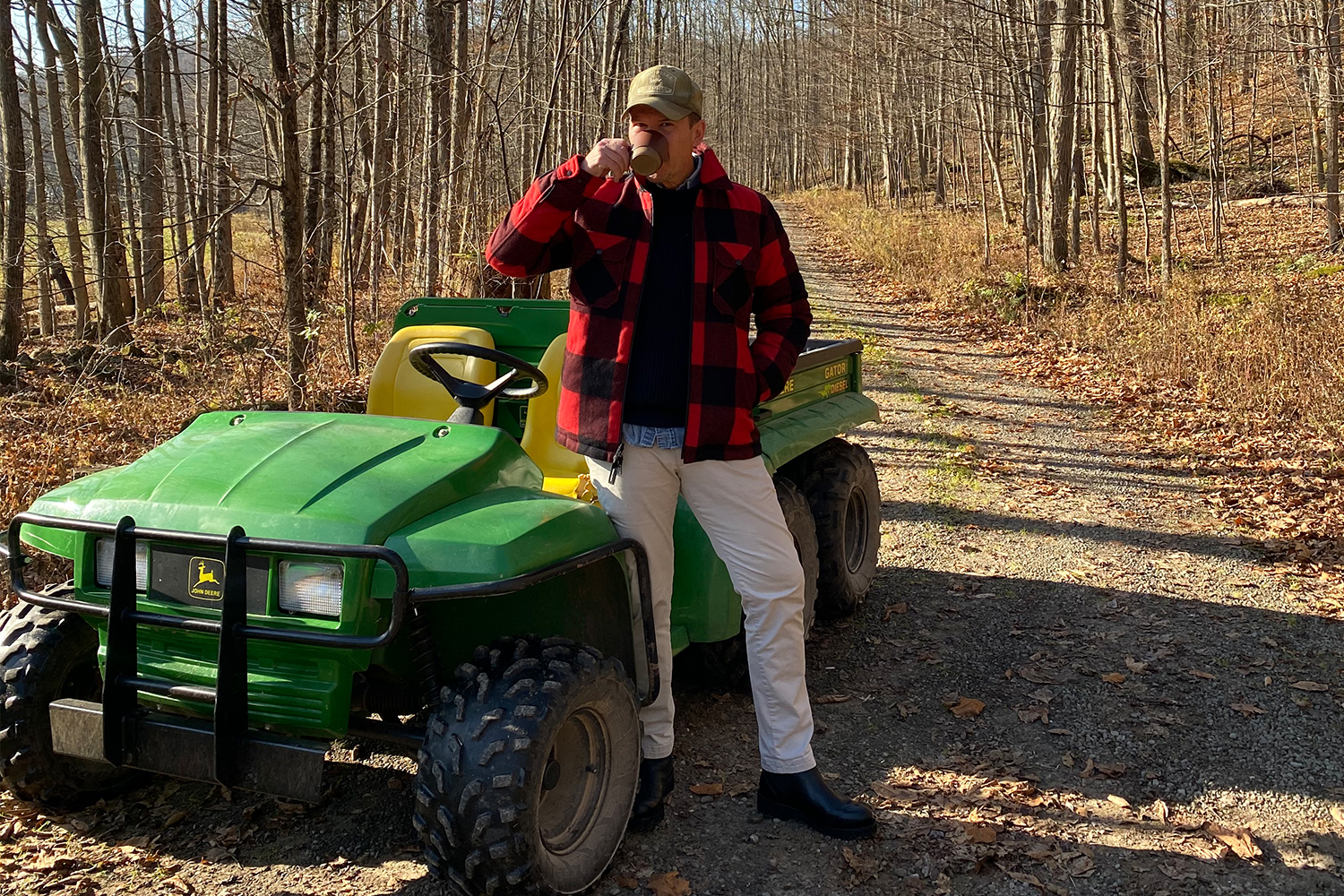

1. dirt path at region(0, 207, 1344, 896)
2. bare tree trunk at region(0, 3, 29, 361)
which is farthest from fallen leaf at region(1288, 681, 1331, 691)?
bare tree trunk at region(0, 3, 29, 361)

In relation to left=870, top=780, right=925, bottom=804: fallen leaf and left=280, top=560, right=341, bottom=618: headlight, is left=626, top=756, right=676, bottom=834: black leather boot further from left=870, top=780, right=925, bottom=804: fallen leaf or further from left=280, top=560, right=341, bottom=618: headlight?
left=280, top=560, right=341, bottom=618: headlight

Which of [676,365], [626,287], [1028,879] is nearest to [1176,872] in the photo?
[1028,879]

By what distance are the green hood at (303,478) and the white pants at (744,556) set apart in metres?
0.37

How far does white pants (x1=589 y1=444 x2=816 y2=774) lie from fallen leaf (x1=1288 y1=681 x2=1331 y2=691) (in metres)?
2.16

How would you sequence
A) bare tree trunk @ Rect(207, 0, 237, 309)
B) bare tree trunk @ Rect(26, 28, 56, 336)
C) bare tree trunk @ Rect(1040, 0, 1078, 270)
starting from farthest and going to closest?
bare tree trunk @ Rect(1040, 0, 1078, 270)
bare tree trunk @ Rect(26, 28, 56, 336)
bare tree trunk @ Rect(207, 0, 237, 309)

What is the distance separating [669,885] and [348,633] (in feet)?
3.70

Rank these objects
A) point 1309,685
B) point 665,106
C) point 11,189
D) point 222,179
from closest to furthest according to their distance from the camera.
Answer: point 665,106, point 1309,685, point 222,179, point 11,189

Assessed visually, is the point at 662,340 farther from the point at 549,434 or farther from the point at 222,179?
the point at 222,179

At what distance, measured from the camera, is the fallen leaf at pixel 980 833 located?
314 centimetres

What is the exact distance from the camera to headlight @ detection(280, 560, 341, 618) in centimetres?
252

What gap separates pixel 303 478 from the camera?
8.91 ft

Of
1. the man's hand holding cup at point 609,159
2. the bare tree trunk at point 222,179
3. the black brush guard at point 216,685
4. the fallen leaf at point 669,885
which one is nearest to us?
the black brush guard at point 216,685

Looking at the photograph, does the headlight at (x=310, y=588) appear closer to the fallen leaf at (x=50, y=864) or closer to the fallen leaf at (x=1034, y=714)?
the fallen leaf at (x=50, y=864)

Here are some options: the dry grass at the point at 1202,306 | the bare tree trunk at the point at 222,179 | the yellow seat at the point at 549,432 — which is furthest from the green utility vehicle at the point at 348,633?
the dry grass at the point at 1202,306
